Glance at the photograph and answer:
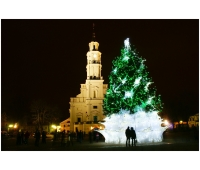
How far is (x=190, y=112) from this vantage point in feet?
240

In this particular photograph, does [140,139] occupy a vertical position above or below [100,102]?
below

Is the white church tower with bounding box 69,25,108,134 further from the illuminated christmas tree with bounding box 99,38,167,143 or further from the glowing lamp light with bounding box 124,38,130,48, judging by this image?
the glowing lamp light with bounding box 124,38,130,48

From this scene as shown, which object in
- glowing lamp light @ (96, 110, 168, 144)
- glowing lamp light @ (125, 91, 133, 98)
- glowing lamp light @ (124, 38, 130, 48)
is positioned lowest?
glowing lamp light @ (96, 110, 168, 144)

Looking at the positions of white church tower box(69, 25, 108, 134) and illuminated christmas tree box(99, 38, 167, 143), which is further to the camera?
white church tower box(69, 25, 108, 134)

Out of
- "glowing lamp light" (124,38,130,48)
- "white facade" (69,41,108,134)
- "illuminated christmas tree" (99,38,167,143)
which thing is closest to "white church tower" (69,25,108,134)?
"white facade" (69,41,108,134)

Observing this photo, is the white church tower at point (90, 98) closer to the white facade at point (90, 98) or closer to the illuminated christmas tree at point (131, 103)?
the white facade at point (90, 98)

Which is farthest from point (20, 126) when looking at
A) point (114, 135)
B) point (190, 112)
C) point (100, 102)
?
point (114, 135)

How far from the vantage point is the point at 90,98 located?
73500 millimetres

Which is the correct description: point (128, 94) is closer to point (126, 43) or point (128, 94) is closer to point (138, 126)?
point (138, 126)

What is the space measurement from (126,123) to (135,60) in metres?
5.84

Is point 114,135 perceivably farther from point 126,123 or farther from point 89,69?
point 89,69

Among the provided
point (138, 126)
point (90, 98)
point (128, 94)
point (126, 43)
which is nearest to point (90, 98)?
point (90, 98)

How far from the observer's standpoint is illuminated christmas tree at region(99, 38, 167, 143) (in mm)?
29469

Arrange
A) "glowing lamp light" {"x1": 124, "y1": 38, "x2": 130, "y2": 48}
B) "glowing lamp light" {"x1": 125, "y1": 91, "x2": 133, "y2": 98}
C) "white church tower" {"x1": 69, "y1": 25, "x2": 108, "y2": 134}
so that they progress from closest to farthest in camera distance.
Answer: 1. "glowing lamp light" {"x1": 125, "y1": 91, "x2": 133, "y2": 98}
2. "glowing lamp light" {"x1": 124, "y1": 38, "x2": 130, "y2": 48}
3. "white church tower" {"x1": 69, "y1": 25, "x2": 108, "y2": 134}
